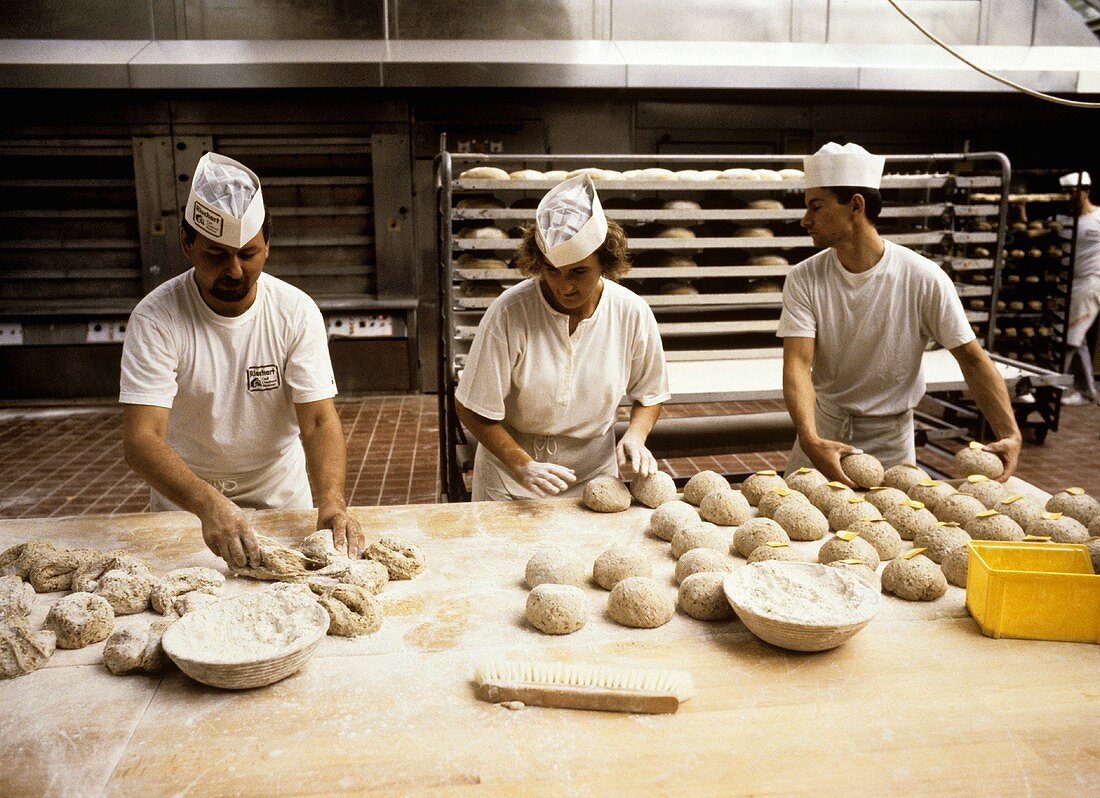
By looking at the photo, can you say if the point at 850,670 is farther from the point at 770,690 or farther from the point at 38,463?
the point at 38,463

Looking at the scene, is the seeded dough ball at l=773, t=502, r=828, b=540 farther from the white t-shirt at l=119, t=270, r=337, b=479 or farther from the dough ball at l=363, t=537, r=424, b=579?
the white t-shirt at l=119, t=270, r=337, b=479

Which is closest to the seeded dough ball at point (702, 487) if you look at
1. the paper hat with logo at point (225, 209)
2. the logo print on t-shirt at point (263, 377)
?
the logo print on t-shirt at point (263, 377)

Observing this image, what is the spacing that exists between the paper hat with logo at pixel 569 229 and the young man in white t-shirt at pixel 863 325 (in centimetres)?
83

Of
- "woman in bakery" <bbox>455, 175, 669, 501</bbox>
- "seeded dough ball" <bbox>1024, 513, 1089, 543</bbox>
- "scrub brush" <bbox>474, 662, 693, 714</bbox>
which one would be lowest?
"scrub brush" <bbox>474, 662, 693, 714</bbox>

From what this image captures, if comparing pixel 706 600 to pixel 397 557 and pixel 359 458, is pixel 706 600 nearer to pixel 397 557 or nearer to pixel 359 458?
pixel 397 557

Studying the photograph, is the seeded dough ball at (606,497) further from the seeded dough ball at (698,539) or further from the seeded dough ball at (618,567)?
the seeded dough ball at (618,567)

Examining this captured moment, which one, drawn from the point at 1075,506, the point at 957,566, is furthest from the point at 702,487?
the point at 1075,506

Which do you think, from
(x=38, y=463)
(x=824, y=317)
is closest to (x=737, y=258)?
(x=824, y=317)

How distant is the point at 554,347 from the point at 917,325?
1.26 meters

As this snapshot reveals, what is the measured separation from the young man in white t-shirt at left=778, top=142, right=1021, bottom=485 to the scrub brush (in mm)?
1345

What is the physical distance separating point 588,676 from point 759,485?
1039mm

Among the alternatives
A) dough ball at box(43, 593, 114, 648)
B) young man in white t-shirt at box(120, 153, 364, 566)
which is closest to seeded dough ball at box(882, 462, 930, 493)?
young man in white t-shirt at box(120, 153, 364, 566)

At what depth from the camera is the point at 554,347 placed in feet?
8.20

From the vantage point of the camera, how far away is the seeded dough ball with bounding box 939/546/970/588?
5.97 feet
